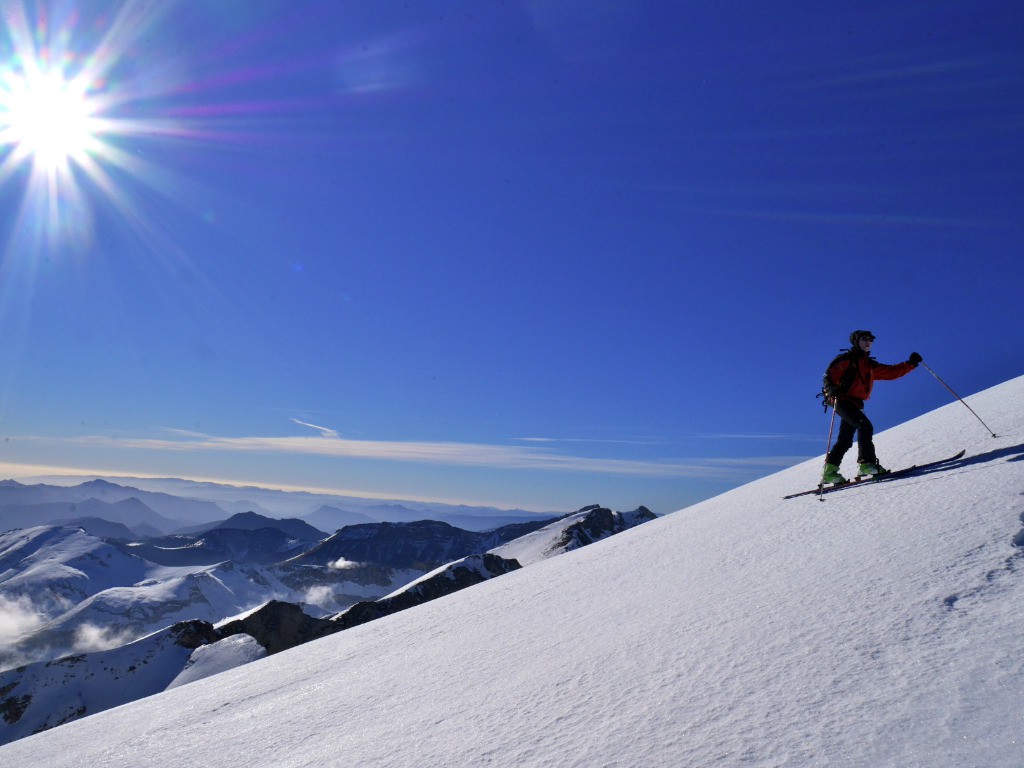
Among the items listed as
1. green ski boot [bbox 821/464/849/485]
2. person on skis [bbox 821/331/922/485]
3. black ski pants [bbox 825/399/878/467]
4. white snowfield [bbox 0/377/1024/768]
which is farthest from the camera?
person on skis [bbox 821/331/922/485]

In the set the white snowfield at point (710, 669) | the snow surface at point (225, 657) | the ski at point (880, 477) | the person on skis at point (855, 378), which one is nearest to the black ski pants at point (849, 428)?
the person on skis at point (855, 378)

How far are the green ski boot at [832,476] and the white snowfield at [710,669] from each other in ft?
3.51

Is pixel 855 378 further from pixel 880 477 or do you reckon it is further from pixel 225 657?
pixel 225 657

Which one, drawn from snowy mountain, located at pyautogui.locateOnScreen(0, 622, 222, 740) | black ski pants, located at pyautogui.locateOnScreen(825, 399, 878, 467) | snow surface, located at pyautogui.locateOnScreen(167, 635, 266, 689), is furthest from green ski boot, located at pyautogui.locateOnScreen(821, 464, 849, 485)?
snowy mountain, located at pyautogui.locateOnScreen(0, 622, 222, 740)

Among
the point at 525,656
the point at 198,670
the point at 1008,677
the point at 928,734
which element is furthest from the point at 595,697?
the point at 198,670

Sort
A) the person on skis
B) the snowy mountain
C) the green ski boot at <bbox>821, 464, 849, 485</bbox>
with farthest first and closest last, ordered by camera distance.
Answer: the snowy mountain → the person on skis → the green ski boot at <bbox>821, 464, 849, 485</bbox>

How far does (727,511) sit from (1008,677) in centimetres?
556

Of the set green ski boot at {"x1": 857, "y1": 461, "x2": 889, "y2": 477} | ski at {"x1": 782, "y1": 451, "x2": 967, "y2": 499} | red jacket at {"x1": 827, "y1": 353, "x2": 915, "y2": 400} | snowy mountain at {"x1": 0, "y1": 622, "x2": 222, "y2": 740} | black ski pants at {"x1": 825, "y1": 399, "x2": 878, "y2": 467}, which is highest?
red jacket at {"x1": 827, "y1": 353, "x2": 915, "y2": 400}

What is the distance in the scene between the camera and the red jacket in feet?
26.2

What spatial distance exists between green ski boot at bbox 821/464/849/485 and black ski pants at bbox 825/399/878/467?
0.12 meters

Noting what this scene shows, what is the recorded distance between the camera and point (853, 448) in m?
9.78

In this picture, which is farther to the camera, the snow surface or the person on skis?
the snow surface

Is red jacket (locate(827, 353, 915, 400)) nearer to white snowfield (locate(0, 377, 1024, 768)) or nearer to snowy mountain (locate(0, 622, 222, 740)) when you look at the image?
white snowfield (locate(0, 377, 1024, 768))

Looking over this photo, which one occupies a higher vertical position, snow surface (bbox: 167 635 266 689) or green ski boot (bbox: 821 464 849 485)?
green ski boot (bbox: 821 464 849 485)
